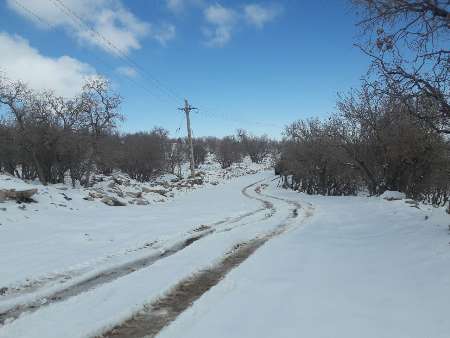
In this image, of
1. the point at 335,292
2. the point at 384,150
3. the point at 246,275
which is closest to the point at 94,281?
the point at 246,275

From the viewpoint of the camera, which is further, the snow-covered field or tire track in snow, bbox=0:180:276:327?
tire track in snow, bbox=0:180:276:327

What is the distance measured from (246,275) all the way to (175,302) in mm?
1628

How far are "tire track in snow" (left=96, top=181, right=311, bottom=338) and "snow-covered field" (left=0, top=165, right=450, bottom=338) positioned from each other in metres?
0.12

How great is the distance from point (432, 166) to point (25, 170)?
1157 inches

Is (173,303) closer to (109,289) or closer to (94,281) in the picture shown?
(109,289)

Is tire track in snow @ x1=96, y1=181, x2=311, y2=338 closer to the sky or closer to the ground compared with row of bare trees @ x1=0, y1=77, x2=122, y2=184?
closer to the ground

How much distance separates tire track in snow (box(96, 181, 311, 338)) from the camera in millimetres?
4653

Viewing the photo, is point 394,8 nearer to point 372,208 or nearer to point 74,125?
point 372,208

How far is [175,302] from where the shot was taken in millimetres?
5613

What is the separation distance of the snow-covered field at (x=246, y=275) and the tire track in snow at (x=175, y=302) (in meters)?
0.12

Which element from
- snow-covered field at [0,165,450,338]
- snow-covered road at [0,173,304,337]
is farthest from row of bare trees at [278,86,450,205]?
snow-covered road at [0,173,304,337]

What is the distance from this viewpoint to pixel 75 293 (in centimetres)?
618

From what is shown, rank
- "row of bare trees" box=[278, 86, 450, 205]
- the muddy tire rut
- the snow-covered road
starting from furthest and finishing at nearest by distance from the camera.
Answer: "row of bare trees" box=[278, 86, 450, 205] < the snow-covered road < the muddy tire rut

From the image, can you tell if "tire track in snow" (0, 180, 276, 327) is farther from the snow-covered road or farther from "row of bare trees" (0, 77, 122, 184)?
"row of bare trees" (0, 77, 122, 184)
